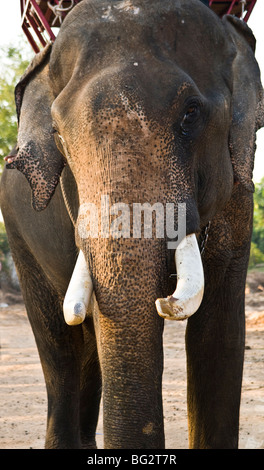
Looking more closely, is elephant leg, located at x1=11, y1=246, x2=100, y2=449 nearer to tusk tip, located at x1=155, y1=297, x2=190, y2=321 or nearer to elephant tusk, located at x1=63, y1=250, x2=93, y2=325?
elephant tusk, located at x1=63, y1=250, x2=93, y2=325

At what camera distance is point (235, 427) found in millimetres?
3582

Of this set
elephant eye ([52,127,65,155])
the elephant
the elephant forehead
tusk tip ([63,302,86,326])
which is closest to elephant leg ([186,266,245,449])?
the elephant

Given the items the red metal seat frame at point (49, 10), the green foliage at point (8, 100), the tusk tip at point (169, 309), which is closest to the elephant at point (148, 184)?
the tusk tip at point (169, 309)

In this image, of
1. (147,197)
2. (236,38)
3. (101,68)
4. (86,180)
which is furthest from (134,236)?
(236,38)

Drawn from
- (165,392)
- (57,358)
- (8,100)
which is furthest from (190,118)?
(8,100)

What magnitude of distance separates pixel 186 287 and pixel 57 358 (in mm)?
1820

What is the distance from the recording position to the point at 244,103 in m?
3.12

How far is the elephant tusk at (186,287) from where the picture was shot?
2217mm

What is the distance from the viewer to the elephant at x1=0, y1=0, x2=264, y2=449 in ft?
7.68

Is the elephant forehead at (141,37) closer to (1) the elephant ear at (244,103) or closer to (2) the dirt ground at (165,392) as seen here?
(1) the elephant ear at (244,103)

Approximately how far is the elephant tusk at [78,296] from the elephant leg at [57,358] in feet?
4.97

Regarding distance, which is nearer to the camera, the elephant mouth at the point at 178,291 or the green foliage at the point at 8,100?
the elephant mouth at the point at 178,291

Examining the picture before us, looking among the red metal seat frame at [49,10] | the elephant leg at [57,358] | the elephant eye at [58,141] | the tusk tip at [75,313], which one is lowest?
the elephant leg at [57,358]

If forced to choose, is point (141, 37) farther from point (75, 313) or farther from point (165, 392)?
point (165, 392)
